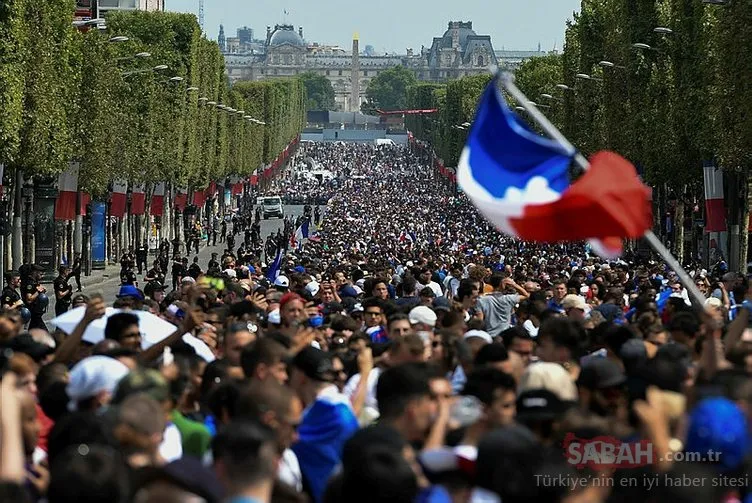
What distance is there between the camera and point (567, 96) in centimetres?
8150

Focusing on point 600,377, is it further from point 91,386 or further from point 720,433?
point 91,386

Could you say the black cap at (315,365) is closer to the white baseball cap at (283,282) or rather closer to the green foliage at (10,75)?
the white baseball cap at (283,282)

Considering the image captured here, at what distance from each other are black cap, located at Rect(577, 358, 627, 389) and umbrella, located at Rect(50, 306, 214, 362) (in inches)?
160

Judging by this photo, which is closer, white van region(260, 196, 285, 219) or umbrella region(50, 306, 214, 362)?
umbrella region(50, 306, 214, 362)

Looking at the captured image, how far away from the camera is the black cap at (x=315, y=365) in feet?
36.1

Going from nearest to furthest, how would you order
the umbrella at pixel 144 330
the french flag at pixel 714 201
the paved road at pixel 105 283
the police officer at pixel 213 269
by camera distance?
the umbrella at pixel 144 330 → the police officer at pixel 213 269 → the french flag at pixel 714 201 → the paved road at pixel 105 283

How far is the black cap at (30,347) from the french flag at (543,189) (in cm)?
273

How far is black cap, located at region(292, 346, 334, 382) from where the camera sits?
11.0 metres

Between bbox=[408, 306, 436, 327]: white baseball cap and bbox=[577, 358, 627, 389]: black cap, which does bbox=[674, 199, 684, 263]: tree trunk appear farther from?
bbox=[577, 358, 627, 389]: black cap

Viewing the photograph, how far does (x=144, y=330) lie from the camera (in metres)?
15.0

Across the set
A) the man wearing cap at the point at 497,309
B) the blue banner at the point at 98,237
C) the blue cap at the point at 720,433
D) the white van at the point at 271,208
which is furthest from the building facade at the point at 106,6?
the blue cap at the point at 720,433

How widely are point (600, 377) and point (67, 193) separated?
46.5 meters

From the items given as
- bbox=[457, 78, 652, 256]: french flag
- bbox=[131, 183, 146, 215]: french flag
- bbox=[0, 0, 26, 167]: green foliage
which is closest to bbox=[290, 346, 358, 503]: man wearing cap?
bbox=[457, 78, 652, 256]: french flag

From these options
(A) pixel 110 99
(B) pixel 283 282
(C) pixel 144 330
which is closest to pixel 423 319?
(C) pixel 144 330
